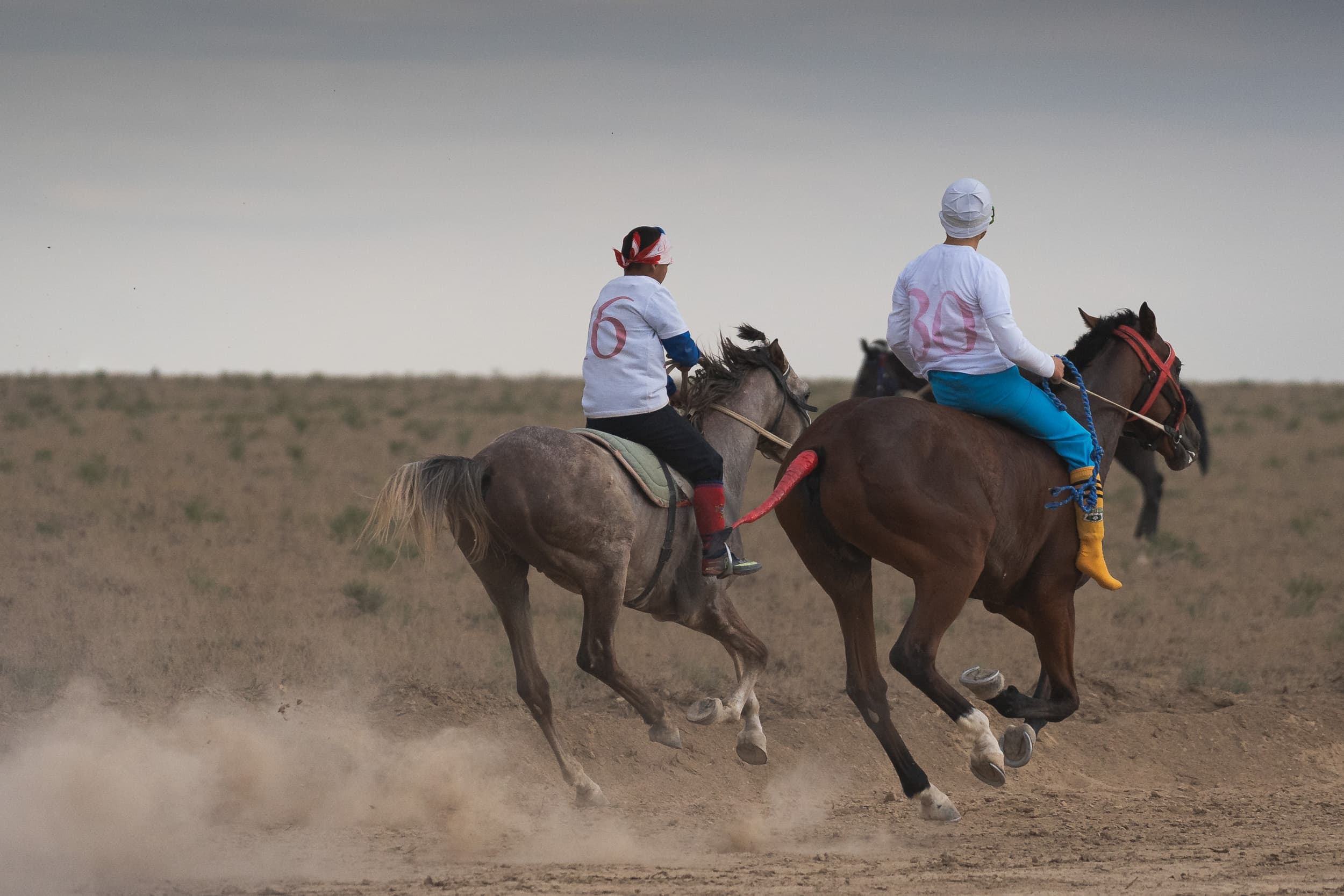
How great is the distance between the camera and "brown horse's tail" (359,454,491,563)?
677 centimetres

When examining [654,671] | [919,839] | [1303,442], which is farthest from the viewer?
[1303,442]

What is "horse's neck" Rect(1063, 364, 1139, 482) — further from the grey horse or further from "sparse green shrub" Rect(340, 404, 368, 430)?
"sparse green shrub" Rect(340, 404, 368, 430)

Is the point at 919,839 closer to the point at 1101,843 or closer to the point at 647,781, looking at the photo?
the point at 1101,843

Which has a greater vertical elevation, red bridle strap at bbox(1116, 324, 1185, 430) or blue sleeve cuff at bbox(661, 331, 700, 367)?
red bridle strap at bbox(1116, 324, 1185, 430)

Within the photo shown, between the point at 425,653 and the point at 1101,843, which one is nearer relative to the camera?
the point at 1101,843

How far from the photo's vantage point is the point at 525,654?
7.29 meters

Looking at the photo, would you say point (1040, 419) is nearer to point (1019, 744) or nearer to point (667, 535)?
point (1019, 744)

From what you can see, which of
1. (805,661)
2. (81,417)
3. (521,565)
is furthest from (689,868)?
(81,417)

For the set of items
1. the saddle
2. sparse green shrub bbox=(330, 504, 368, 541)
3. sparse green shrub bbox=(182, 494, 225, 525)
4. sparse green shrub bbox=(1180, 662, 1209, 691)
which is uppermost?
the saddle

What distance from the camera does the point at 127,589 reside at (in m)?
12.7

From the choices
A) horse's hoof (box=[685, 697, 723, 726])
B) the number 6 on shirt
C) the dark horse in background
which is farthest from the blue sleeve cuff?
the dark horse in background

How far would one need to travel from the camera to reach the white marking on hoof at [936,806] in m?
6.29

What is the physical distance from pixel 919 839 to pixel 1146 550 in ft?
37.9

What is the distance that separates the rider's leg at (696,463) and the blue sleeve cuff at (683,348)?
0.29 meters
